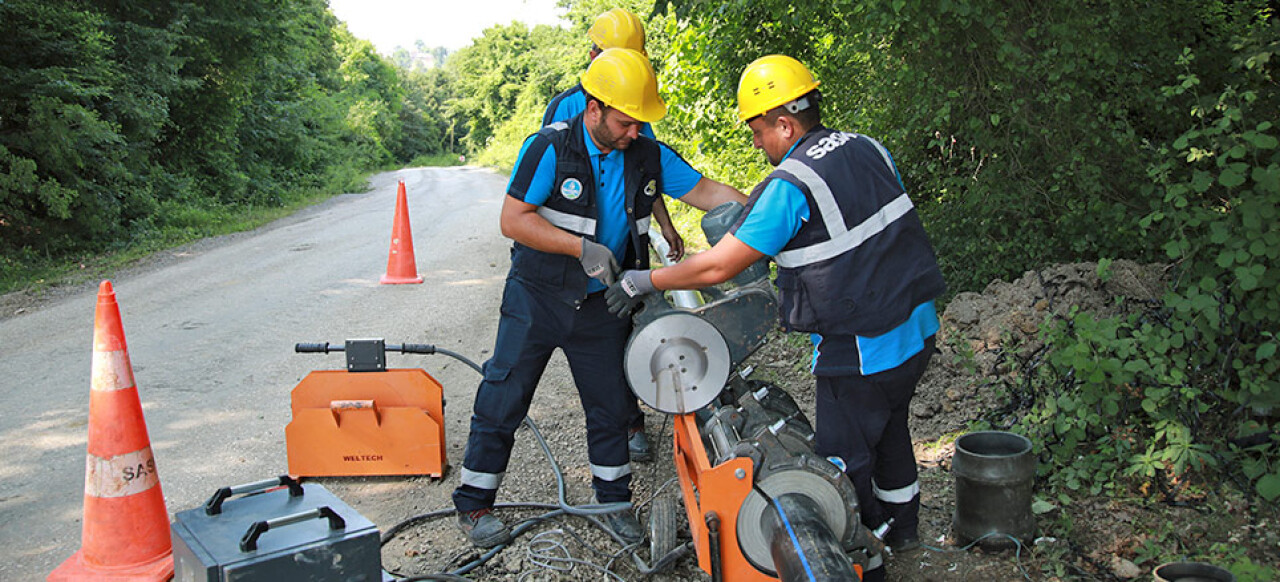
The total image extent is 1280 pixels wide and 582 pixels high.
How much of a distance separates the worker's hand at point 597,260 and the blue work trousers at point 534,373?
0.73 feet

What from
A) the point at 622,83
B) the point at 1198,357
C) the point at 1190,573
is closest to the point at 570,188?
the point at 622,83

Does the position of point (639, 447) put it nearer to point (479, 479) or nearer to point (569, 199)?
point (479, 479)

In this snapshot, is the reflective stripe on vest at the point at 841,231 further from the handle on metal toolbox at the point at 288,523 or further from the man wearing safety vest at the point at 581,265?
the handle on metal toolbox at the point at 288,523

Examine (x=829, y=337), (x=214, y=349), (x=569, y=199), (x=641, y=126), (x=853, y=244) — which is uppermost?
(x=641, y=126)

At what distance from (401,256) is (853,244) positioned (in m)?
7.77

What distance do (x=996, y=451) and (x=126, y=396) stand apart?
3480 mm

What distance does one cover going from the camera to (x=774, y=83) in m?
3.24

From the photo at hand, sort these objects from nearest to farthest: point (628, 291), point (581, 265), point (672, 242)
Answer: point (628, 291) < point (581, 265) < point (672, 242)

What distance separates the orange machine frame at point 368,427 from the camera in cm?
437

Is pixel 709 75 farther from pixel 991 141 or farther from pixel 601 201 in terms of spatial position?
pixel 601 201

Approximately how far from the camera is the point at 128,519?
337 centimetres

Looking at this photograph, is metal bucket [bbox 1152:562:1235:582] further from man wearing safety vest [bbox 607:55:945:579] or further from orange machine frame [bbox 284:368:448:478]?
orange machine frame [bbox 284:368:448:478]

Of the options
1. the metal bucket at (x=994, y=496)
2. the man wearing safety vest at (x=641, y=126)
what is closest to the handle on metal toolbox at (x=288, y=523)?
the man wearing safety vest at (x=641, y=126)

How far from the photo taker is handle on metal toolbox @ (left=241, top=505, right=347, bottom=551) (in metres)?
2.50
